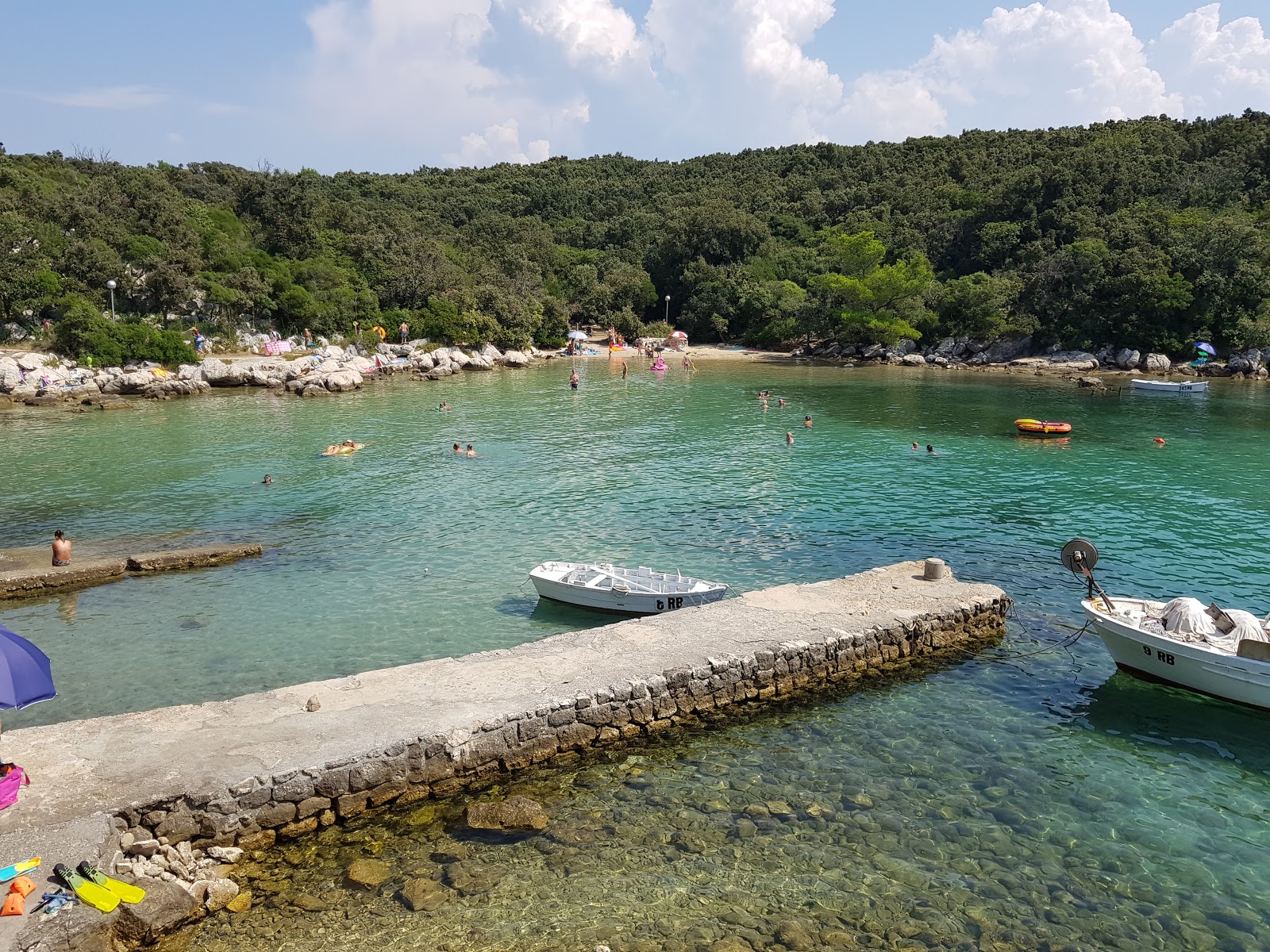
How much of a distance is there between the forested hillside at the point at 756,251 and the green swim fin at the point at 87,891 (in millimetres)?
65733

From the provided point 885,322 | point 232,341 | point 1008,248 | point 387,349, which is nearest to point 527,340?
point 387,349

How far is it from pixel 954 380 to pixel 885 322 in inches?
683

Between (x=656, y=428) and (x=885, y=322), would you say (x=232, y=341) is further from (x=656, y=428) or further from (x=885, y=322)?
(x=885, y=322)

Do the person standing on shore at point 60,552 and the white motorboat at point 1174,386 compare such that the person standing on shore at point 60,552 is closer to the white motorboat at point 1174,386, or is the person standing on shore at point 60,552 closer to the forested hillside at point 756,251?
the forested hillside at point 756,251

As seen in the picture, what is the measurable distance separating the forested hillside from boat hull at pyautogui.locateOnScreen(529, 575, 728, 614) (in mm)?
60165

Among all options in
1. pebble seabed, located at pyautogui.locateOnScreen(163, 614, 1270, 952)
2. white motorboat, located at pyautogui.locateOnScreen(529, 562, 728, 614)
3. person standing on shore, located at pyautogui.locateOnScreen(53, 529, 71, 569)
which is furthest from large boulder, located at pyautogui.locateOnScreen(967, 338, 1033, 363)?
person standing on shore, located at pyautogui.locateOnScreen(53, 529, 71, 569)

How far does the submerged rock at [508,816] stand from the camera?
1172cm

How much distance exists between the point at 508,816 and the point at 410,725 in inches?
86.5

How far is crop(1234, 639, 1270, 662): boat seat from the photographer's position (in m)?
14.5

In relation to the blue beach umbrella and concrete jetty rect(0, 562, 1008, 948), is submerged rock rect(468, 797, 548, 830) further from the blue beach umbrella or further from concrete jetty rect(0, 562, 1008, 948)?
the blue beach umbrella

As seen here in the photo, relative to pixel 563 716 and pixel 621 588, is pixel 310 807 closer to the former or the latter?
pixel 563 716

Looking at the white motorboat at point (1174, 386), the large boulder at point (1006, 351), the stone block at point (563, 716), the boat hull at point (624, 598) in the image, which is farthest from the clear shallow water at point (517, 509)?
the large boulder at point (1006, 351)

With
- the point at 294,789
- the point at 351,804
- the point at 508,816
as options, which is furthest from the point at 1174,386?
the point at 294,789

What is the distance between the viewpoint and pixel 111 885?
9.44m
